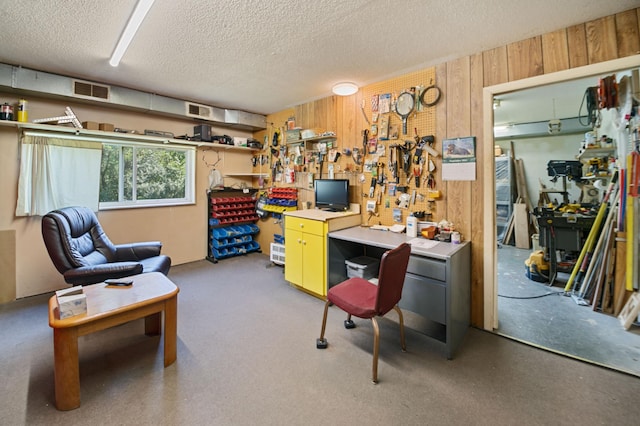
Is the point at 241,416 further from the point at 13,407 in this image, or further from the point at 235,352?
the point at 13,407

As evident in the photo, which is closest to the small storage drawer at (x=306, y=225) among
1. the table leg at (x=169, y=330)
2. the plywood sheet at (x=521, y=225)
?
the table leg at (x=169, y=330)

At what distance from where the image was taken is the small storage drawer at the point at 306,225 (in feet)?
9.89

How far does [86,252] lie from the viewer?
2.71 meters

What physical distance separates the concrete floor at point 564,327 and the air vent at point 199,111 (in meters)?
4.70

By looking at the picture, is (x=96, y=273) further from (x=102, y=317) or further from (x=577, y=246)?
(x=577, y=246)

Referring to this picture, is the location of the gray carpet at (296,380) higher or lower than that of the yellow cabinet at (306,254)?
lower

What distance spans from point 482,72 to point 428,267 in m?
1.90

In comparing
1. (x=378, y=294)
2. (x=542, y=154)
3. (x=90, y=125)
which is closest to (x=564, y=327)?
(x=378, y=294)

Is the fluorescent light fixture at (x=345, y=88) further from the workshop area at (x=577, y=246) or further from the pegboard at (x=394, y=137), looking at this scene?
the workshop area at (x=577, y=246)

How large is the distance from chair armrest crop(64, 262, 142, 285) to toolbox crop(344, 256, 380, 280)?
82.6 inches

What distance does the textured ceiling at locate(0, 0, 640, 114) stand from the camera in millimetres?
1938

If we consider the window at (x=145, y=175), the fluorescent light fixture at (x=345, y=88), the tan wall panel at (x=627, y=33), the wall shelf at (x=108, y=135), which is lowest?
the window at (x=145, y=175)

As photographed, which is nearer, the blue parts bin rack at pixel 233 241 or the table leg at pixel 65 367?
the table leg at pixel 65 367

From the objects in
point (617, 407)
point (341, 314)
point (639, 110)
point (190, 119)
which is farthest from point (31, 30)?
point (639, 110)
